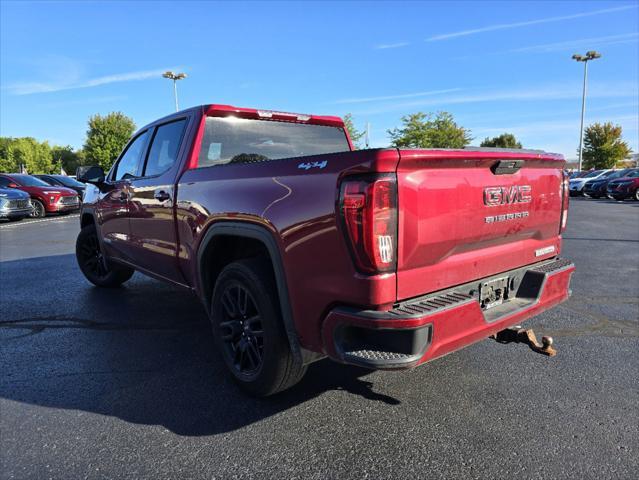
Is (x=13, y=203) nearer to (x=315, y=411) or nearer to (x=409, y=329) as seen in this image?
(x=315, y=411)

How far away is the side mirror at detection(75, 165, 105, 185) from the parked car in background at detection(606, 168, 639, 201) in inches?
989

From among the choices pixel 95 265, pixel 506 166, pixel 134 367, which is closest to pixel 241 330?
pixel 134 367

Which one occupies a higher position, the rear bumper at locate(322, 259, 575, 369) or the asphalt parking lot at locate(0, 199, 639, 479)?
the rear bumper at locate(322, 259, 575, 369)

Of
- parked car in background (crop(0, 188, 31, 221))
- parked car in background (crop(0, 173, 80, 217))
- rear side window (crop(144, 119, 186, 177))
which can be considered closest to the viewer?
rear side window (crop(144, 119, 186, 177))

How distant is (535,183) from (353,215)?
1478mm

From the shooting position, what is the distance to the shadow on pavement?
2.93 m

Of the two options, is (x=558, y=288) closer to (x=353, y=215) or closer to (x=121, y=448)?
(x=353, y=215)

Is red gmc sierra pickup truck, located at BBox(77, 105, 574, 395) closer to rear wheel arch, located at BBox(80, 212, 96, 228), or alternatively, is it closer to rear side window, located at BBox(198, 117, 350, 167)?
rear side window, located at BBox(198, 117, 350, 167)

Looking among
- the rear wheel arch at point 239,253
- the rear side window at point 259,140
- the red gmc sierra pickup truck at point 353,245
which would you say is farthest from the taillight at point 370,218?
the rear side window at point 259,140

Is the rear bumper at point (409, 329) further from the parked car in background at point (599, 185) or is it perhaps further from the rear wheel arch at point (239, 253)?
the parked car in background at point (599, 185)

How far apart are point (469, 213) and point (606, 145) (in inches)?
2406

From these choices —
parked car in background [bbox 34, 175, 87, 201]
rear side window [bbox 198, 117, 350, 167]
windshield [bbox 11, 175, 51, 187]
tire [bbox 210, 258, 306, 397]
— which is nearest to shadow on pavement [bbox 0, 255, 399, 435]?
tire [bbox 210, 258, 306, 397]

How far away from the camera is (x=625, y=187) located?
76.4 feet

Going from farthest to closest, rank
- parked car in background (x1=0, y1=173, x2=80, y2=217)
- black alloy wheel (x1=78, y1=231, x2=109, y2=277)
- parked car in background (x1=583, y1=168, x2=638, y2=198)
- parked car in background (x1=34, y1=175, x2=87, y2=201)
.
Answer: parked car in background (x1=583, y1=168, x2=638, y2=198) < parked car in background (x1=34, y1=175, x2=87, y2=201) < parked car in background (x1=0, y1=173, x2=80, y2=217) < black alloy wheel (x1=78, y1=231, x2=109, y2=277)
